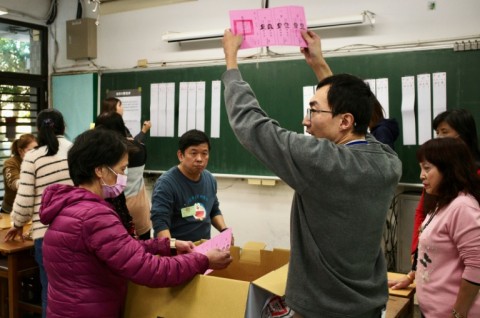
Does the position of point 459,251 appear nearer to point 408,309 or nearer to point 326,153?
point 408,309

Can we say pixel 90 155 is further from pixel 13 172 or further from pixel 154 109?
pixel 154 109

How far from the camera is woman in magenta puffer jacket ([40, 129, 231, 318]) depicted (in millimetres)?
1448

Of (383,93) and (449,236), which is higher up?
(383,93)

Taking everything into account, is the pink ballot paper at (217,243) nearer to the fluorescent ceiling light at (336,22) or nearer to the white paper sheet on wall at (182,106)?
the fluorescent ceiling light at (336,22)

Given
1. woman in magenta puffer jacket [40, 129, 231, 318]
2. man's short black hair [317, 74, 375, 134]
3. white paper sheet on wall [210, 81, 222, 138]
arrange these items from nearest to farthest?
man's short black hair [317, 74, 375, 134] < woman in magenta puffer jacket [40, 129, 231, 318] < white paper sheet on wall [210, 81, 222, 138]

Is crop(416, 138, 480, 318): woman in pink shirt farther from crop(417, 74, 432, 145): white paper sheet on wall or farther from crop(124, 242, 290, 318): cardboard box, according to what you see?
crop(417, 74, 432, 145): white paper sheet on wall

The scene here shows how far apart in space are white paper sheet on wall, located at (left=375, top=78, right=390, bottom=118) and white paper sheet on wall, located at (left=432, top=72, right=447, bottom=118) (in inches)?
14.2

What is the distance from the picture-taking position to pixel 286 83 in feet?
14.2

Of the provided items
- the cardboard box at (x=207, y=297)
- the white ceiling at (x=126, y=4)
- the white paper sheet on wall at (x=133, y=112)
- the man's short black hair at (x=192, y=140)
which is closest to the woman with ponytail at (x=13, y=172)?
the white paper sheet on wall at (x=133, y=112)

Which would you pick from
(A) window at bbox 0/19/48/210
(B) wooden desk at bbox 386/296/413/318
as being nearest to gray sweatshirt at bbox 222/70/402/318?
(B) wooden desk at bbox 386/296/413/318

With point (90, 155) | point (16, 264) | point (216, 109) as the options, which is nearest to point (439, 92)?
point (216, 109)

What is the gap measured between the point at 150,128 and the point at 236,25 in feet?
12.0

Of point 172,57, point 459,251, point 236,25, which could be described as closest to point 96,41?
point 172,57

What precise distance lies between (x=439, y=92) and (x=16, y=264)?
10.9 ft
